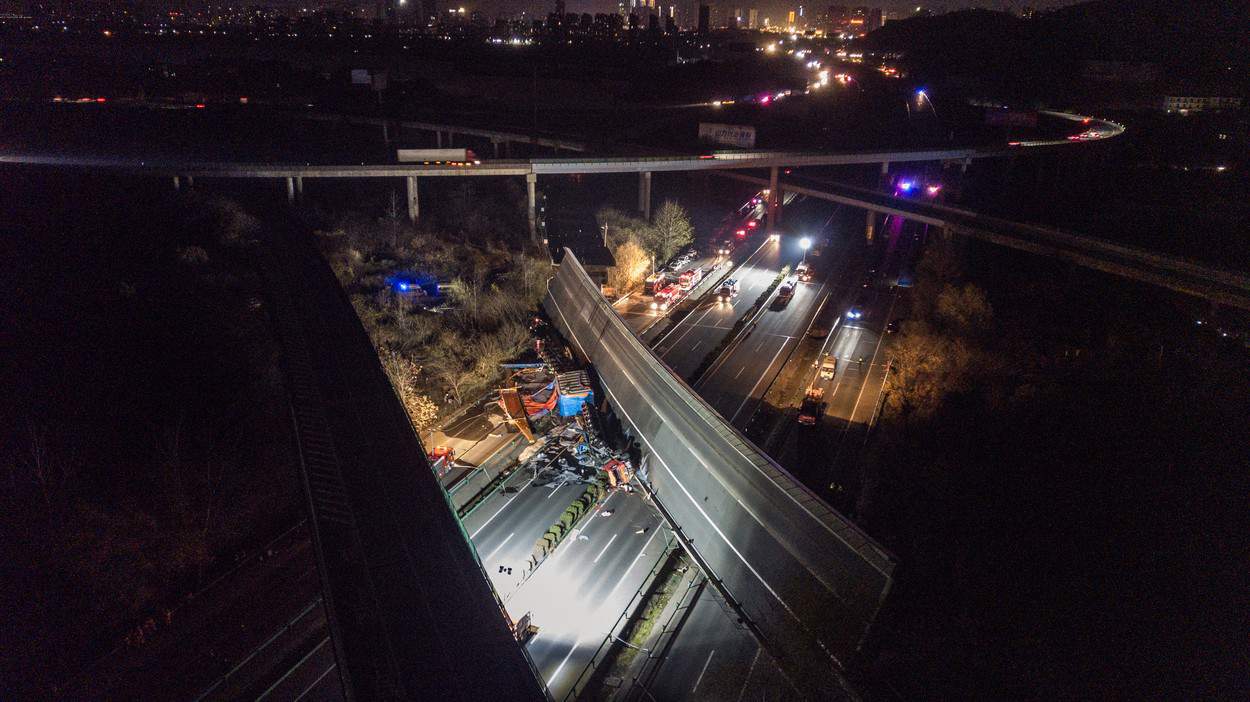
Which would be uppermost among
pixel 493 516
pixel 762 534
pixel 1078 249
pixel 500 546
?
A: pixel 1078 249

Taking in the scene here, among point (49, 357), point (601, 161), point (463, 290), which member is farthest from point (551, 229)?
point (49, 357)

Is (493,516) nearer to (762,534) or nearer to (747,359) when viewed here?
(762,534)

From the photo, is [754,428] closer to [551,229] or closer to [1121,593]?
[1121,593]

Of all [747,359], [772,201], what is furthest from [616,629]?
[772,201]

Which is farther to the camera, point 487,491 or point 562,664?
point 487,491

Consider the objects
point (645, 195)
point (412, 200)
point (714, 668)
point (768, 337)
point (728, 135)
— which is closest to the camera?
point (714, 668)

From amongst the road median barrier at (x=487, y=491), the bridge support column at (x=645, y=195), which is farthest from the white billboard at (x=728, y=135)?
the road median barrier at (x=487, y=491)

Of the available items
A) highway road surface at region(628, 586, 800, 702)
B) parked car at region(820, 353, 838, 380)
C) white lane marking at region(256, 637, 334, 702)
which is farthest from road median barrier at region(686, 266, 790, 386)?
white lane marking at region(256, 637, 334, 702)
